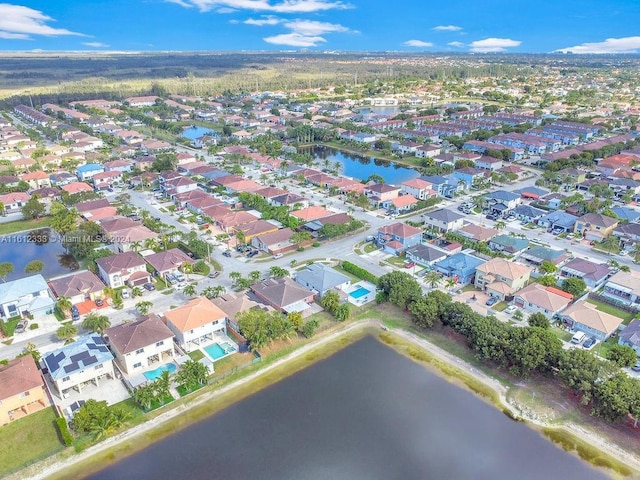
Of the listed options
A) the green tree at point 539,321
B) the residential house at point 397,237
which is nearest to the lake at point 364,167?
the residential house at point 397,237

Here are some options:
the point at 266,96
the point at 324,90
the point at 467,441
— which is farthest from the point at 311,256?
the point at 324,90

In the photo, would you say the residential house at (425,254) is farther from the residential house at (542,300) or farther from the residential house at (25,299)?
the residential house at (25,299)

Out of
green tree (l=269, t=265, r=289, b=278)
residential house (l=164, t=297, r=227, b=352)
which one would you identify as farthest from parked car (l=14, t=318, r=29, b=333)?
green tree (l=269, t=265, r=289, b=278)

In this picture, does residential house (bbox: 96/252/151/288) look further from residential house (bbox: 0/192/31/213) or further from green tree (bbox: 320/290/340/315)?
residential house (bbox: 0/192/31/213)

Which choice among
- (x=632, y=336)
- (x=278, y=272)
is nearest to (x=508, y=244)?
(x=632, y=336)

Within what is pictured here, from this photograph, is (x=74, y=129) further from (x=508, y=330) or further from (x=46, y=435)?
(x=508, y=330)

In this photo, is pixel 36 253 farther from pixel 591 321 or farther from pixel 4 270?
pixel 591 321

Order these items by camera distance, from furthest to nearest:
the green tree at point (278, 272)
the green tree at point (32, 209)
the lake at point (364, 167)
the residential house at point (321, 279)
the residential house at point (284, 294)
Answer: the lake at point (364, 167) → the green tree at point (32, 209) → the green tree at point (278, 272) → the residential house at point (321, 279) → the residential house at point (284, 294)
